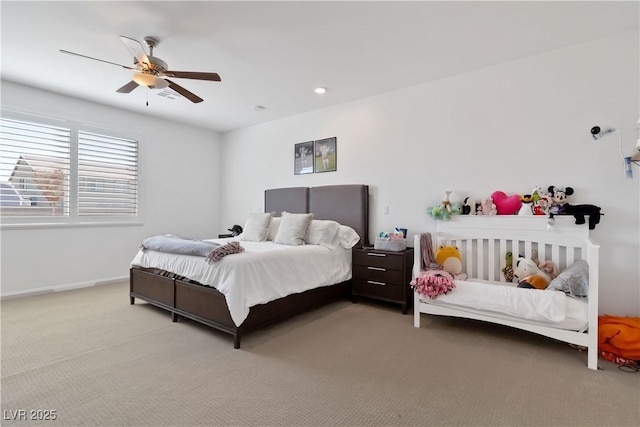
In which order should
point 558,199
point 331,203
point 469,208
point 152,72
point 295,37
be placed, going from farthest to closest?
point 331,203, point 469,208, point 558,199, point 295,37, point 152,72

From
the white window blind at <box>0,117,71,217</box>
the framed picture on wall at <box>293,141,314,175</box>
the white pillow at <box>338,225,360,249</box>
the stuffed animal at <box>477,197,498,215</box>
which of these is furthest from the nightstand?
the white window blind at <box>0,117,71,217</box>

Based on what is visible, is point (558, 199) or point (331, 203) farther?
point (331, 203)

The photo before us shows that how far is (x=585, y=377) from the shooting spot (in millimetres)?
2053

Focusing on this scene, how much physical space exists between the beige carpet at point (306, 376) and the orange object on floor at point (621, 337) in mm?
149

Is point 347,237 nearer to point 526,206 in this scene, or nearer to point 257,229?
point 257,229

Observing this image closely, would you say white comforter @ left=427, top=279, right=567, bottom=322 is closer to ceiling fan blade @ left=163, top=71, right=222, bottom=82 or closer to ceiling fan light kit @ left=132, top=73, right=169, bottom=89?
ceiling fan blade @ left=163, top=71, right=222, bottom=82

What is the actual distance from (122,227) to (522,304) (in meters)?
5.29

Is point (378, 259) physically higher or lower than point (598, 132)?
lower

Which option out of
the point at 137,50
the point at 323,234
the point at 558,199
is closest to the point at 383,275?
Answer: the point at 323,234

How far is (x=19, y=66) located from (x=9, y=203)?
1644 millimetres

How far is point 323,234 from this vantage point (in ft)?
12.2

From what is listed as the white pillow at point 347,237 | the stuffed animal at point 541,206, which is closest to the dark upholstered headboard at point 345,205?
the white pillow at point 347,237

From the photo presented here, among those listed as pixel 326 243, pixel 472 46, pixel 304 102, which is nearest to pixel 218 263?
pixel 326 243

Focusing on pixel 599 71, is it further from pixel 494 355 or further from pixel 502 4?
pixel 494 355
